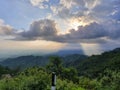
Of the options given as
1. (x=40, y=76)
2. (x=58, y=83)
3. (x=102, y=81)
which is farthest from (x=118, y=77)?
(x=40, y=76)

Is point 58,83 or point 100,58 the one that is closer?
point 58,83

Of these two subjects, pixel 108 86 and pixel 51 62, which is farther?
pixel 51 62

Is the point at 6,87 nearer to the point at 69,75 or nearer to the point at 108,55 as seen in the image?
the point at 69,75

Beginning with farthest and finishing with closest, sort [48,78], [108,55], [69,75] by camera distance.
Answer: [108,55] → [69,75] → [48,78]

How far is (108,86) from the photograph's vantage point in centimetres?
1688

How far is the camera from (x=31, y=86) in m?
17.4

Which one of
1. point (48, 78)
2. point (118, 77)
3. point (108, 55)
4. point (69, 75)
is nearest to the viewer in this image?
point (118, 77)

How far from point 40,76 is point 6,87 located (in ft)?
6.53

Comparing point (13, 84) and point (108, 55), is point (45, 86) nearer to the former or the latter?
point (13, 84)

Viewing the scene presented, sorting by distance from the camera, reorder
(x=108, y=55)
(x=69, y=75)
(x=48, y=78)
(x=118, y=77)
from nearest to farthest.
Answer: (x=118, y=77)
(x=48, y=78)
(x=69, y=75)
(x=108, y=55)

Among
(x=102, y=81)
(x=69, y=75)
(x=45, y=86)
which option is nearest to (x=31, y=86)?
(x=45, y=86)

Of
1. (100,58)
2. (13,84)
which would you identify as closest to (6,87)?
(13,84)

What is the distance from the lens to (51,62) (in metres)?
60.9

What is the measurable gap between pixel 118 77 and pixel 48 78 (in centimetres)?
380
